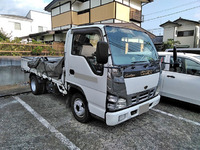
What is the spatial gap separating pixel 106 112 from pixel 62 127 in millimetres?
1166

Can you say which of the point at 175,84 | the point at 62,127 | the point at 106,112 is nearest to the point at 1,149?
the point at 62,127

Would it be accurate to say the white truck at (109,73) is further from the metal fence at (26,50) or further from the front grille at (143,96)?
the metal fence at (26,50)

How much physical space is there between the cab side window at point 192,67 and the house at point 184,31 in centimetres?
1880

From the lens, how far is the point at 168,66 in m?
4.09

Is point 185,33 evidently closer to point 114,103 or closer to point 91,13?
point 91,13

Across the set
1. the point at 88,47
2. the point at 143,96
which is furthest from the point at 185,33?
the point at 88,47

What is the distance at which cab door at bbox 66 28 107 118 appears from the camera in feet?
7.76

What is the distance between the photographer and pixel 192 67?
11.8ft

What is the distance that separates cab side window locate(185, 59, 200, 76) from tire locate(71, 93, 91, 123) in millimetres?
2881

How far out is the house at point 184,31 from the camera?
19344mm

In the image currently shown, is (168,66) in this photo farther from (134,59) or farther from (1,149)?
(1,149)

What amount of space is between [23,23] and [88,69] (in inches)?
1000

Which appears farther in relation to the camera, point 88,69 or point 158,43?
point 158,43

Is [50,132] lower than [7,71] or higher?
lower
